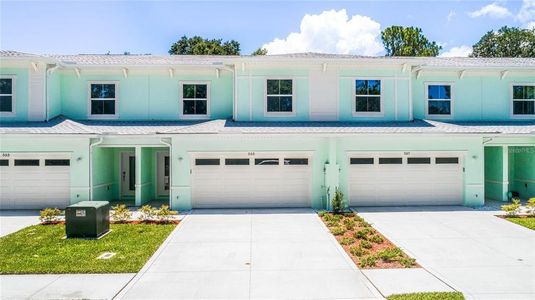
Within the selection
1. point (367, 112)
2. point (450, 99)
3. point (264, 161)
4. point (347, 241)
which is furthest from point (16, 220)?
point (450, 99)

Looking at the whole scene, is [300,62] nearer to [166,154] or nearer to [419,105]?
[419,105]

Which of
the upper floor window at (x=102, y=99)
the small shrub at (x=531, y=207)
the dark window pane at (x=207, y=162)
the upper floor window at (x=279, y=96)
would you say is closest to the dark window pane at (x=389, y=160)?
the upper floor window at (x=279, y=96)

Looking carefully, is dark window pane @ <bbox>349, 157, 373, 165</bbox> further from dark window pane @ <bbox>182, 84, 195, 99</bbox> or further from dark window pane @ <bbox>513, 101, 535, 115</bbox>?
dark window pane @ <bbox>513, 101, 535, 115</bbox>

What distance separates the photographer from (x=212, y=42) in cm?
3653

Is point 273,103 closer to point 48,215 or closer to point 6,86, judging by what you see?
point 48,215

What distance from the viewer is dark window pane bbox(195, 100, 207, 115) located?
15336mm

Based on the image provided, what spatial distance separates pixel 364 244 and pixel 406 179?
6191 millimetres

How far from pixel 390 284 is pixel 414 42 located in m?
35.6

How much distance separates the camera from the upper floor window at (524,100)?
15969 millimetres

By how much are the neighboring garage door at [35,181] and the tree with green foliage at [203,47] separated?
24247 millimetres

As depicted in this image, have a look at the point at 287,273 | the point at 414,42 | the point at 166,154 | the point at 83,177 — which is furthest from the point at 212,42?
the point at 287,273

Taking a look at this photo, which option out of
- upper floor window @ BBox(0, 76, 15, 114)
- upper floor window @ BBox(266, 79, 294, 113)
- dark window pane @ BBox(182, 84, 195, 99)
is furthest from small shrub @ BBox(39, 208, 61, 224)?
upper floor window @ BBox(266, 79, 294, 113)

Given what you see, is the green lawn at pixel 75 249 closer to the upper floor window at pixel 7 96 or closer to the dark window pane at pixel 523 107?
the upper floor window at pixel 7 96

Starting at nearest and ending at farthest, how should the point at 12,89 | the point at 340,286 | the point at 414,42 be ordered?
the point at 340,286, the point at 12,89, the point at 414,42
